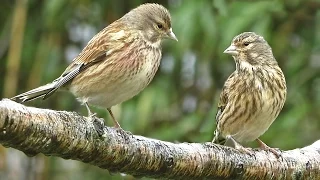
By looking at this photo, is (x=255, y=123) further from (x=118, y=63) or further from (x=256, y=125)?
(x=118, y=63)

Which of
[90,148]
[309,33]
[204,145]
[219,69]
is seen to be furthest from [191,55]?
[90,148]

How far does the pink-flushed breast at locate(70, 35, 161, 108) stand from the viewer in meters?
5.25

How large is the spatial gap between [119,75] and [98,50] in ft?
0.97

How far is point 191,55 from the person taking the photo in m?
7.23

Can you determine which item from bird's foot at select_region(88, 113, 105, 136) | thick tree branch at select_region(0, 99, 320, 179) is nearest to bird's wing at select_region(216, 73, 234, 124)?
thick tree branch at select_region(0, 99, 320, 179)

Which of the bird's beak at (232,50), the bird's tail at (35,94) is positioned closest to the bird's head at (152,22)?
the bird's beak at (232,50)

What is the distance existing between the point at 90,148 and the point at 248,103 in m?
1.83

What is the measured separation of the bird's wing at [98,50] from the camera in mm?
5441

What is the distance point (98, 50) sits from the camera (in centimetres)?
549

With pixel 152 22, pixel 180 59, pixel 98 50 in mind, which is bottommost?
pixel 98 50

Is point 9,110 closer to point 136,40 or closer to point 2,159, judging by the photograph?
point 136,40

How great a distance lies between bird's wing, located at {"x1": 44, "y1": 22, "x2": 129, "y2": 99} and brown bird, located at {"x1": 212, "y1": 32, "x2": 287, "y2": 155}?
0.66 meters

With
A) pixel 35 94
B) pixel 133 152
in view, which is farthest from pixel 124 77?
pixel 133 152

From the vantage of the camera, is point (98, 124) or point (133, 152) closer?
point (98, 124)
